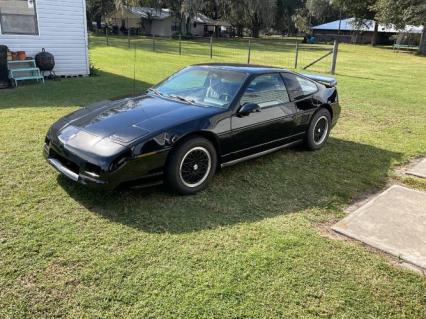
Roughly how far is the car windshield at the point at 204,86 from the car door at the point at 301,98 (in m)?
0.85

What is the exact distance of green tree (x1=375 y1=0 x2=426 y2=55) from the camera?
1137 inches

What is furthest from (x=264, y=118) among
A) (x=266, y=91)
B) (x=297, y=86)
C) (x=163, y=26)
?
(x=163, y=26)

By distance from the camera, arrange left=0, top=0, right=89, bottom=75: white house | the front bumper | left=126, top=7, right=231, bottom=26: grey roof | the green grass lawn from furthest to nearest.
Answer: left=126, top=7, right=231, bottom=26: grey roof, left=0, top=0, right=89, bottom=75: white house, the front bumper, the green grass lawn

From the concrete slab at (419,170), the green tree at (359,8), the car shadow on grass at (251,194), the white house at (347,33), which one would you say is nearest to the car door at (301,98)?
the car shadow on grass at (251,194)

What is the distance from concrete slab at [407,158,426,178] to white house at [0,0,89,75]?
10185mm

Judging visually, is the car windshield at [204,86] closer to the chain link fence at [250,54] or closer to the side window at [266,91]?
the side window at [266,91]

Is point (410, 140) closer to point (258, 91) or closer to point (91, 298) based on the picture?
point (258, 91)

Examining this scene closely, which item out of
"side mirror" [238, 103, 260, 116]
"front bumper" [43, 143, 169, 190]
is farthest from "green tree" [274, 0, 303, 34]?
"front bumper" [43, 143, 169, 190]

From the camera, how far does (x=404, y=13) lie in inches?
1174

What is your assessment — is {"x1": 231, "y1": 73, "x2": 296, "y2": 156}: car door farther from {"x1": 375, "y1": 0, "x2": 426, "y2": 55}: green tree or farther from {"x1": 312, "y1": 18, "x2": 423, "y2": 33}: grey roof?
{"x1": 312, "y1": 18, "x2": 423, "y2": 33}: grey roof

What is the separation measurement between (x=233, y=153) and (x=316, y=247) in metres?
1.55

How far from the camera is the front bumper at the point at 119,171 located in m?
3.44

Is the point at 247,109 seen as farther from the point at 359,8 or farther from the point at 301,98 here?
the point at 359,8

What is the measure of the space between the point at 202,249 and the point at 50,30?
410 inches
